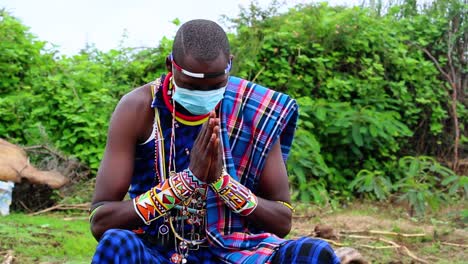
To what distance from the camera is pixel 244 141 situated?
294 centimetres

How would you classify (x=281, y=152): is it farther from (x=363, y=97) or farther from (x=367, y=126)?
(x=363, y=97)

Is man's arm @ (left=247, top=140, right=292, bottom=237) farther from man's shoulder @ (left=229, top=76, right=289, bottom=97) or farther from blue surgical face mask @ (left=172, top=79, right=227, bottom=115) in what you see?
blue surgical face mask @ (left=172, top=79, right=227, bottom=115)

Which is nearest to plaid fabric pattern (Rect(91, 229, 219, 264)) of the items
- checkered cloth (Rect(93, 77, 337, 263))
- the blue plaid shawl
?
checkered cloth (Rect(93, 77, 337, 263))

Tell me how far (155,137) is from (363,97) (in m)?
6.15

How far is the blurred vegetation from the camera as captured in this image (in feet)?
24.3

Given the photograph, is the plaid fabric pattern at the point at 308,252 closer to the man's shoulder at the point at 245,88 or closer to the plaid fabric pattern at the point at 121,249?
the plaid fabric pattern at the point at 121,249

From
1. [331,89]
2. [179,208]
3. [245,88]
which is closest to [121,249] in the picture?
[179,208]

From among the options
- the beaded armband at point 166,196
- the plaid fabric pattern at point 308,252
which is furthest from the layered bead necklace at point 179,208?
the plaid fabric pattern at point 308,252

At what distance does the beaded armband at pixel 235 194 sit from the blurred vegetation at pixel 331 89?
4.23 meters

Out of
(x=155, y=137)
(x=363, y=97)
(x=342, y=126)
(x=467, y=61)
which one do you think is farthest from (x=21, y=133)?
(x=467, y=61)

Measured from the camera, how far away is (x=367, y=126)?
26.8 ft

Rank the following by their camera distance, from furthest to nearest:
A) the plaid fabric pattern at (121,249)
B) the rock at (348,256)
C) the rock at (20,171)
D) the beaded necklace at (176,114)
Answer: the rock at (20,171) < the rock at (348,256) < the beaded necklace at (176,114) < the plaid fabric pattern at (121,249)

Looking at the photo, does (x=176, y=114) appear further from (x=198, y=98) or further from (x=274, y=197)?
(x=274, y=197)

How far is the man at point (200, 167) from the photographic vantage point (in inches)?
104
